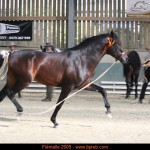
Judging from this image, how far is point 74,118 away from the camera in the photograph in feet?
32.6

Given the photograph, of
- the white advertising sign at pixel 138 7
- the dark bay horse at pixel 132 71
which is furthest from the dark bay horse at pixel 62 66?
the white advertising sign at pixel 138 7

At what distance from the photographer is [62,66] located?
8922 mm

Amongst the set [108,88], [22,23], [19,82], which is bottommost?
[108,88]

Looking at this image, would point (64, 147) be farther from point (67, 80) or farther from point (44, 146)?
point (67, 80)

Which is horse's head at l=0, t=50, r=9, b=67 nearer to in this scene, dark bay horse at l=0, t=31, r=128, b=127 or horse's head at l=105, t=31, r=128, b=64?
dark bay horse at l=0, t=31, r=128, b=127

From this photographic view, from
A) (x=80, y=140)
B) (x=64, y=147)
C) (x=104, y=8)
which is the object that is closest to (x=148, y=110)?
(x=80, y=140)

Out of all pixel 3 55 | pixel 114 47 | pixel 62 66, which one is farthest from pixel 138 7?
pixel 62 66

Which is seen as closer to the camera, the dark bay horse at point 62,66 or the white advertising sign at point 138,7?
the dark bay horse at point 62,66

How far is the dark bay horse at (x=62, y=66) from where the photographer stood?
884cm

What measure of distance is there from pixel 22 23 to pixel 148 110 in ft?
28.2

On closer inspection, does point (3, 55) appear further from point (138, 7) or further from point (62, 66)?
point (138, 7)

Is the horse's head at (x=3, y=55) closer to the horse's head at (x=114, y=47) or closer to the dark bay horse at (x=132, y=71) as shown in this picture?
the horse's head at (x=114, y=47)

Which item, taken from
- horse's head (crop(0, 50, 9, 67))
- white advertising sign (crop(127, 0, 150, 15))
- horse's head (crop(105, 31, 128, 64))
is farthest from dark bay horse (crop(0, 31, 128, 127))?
white advertising sign (crop(127, 0, 150, 15))

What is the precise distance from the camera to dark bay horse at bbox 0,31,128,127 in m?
8.84
